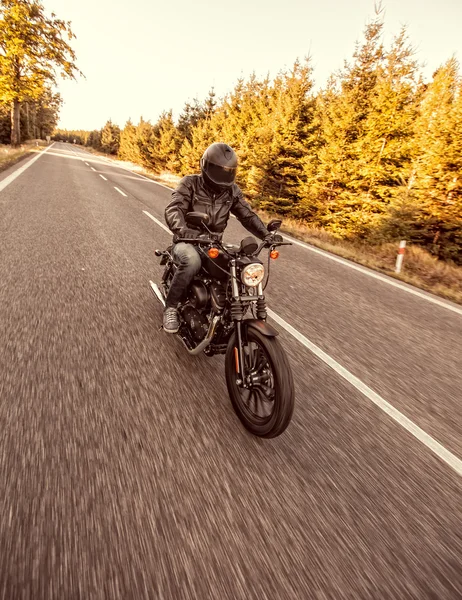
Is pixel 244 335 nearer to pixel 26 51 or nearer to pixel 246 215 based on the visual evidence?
pixel 246 215

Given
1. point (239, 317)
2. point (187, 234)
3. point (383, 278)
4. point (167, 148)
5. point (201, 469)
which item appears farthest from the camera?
point (167, 148)

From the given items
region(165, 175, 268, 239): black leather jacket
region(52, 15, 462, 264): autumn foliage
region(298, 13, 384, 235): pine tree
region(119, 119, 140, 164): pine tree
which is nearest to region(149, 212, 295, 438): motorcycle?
region(165, 175, 268, 239): black leather jacket

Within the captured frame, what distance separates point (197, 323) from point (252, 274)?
881mm

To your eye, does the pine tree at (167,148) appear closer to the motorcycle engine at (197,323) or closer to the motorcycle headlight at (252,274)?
the motorcycle engine at (197,323)

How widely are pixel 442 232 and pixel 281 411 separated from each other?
11.3 meters

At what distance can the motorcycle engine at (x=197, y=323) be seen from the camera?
296cm

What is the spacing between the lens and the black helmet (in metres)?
3.00

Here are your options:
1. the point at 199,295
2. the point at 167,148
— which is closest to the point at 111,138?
the point at 167,148

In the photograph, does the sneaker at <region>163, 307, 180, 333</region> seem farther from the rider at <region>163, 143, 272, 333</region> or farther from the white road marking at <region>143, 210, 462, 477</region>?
the white road marking at <region>143, 210, 462, 477</region>

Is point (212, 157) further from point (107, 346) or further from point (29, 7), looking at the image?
point (29, 7)

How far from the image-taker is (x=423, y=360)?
356 centimetres

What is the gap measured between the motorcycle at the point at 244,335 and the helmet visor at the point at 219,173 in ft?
2.22

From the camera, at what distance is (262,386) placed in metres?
2.35

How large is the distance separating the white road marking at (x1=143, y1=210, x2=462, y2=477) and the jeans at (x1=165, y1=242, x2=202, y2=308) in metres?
1.42
